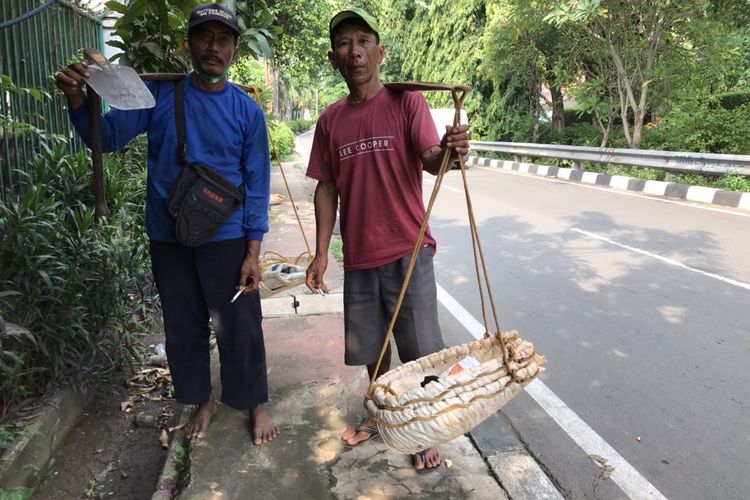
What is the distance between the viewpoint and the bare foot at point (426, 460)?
248cm

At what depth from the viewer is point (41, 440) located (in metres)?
2.58

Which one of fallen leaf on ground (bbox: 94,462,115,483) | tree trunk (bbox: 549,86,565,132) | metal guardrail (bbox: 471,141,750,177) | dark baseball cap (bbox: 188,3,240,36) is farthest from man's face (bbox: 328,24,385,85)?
tree trunk (bbox: 549,86,565,132)

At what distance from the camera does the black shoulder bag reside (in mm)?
2348

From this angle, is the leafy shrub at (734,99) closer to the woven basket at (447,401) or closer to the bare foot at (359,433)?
the bare foot at (359,433)

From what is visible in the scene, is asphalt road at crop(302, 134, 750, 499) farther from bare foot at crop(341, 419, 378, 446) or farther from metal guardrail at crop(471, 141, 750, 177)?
metal guardrail at crop(471, 141, 750, 177)

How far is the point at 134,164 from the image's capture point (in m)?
4.98

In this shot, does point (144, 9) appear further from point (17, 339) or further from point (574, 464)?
point (574, 464)

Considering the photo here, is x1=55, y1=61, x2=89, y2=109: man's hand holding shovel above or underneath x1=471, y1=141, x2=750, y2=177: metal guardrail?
above

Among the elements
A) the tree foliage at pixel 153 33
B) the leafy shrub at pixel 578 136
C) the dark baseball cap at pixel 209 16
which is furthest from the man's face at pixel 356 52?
the leafy shrub at pixel 578 136

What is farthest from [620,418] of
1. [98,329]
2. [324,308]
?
[98,329]

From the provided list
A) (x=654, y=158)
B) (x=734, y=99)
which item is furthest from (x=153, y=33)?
(x=734, y=99)

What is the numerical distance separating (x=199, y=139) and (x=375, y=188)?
77 centimetres

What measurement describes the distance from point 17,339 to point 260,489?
134 centimetres

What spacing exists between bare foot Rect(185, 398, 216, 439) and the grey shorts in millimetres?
794
